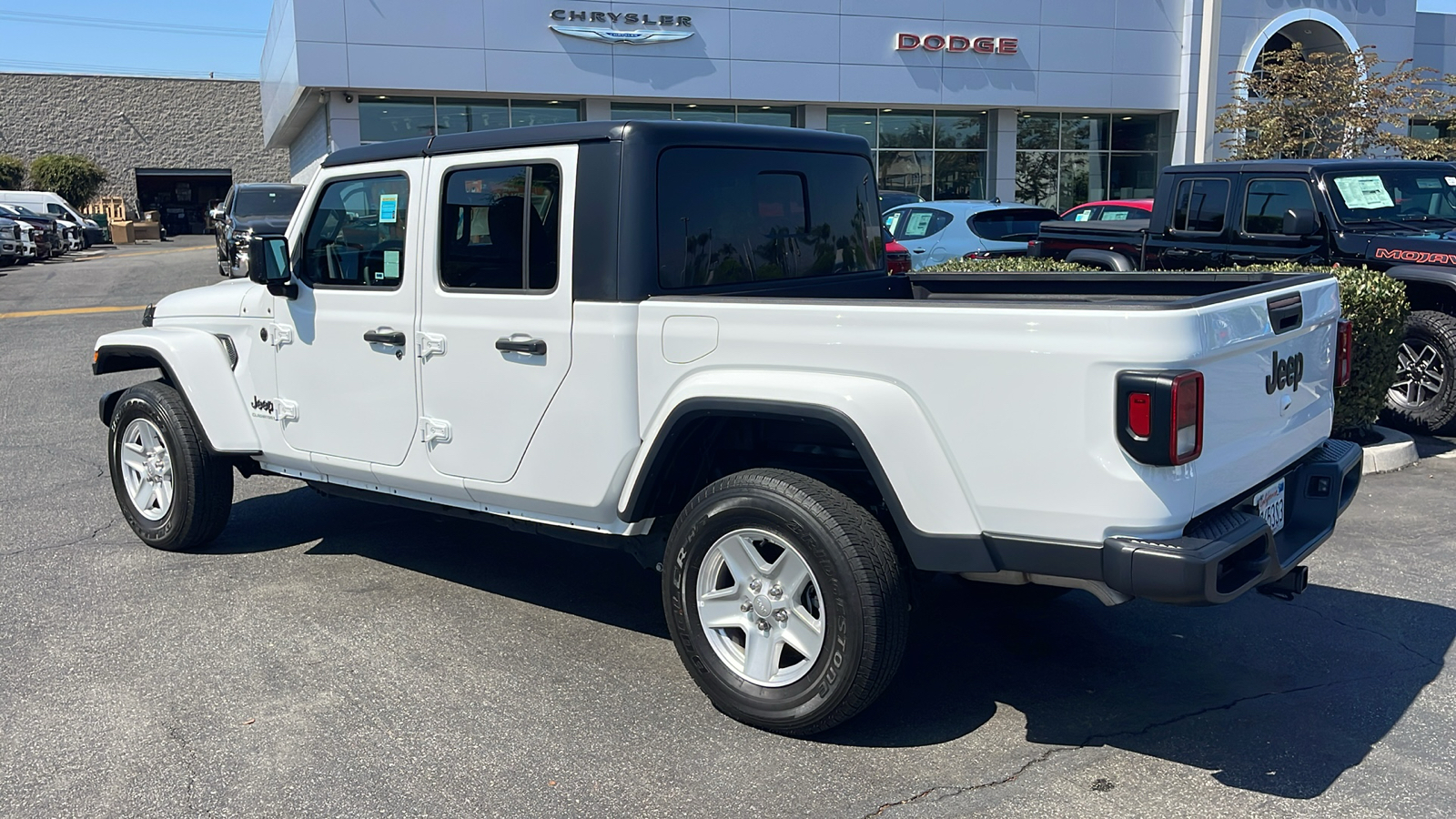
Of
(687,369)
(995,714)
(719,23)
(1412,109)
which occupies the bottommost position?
(995,714)

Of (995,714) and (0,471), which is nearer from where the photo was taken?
(995,714)

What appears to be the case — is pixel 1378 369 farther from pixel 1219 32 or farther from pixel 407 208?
pixel 1219 32

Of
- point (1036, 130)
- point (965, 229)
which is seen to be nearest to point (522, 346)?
point (965, 229)

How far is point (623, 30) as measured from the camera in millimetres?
28094

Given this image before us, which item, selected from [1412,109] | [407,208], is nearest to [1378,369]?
[407,208]

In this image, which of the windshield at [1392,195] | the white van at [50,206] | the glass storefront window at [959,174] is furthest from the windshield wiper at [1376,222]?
the white van at [50,206]

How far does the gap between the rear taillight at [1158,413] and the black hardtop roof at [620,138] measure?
1.88 meters

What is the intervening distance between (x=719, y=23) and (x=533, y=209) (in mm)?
25841

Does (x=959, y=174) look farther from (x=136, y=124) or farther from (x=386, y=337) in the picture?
(x=136, y=124)

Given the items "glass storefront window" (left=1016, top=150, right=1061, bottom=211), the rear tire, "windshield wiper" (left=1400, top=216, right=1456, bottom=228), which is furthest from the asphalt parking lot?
"glass storefront window" (left=1016, top=150, right=1061, bottom=211)

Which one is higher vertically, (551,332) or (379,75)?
(379,75)

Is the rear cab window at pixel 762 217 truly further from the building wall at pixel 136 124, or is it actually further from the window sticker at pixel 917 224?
the building wall at pixel 136 124

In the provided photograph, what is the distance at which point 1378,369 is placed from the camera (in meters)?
7.64

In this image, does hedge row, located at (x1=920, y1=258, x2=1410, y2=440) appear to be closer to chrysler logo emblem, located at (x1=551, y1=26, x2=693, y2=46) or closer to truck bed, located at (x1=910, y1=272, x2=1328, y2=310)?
truck bed, located at (x1=910, y1=272, x2=1328, y2=310)
